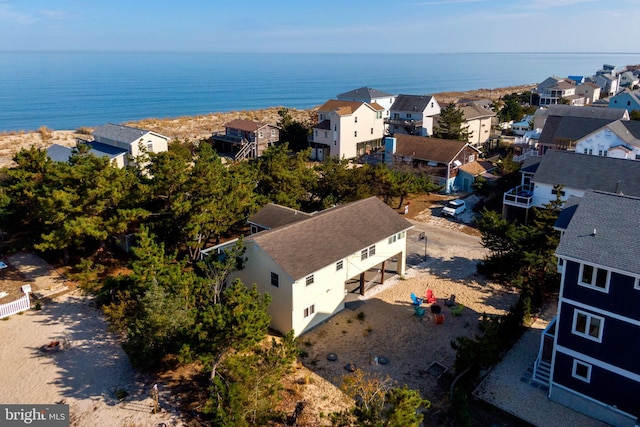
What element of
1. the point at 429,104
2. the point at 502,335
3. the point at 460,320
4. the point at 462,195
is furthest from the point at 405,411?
the point at 429,104

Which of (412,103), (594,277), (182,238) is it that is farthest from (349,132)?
(594,277)

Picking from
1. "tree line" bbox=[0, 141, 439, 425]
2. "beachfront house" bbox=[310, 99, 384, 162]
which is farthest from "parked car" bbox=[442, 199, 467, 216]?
"beachfront house" bbox=[310, 99, 384, 162]

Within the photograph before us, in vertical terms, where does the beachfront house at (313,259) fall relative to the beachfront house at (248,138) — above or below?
below

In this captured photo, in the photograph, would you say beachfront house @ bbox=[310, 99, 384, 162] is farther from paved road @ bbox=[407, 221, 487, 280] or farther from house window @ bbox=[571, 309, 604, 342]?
house window @ bbox=[571, 309, 604, 342]

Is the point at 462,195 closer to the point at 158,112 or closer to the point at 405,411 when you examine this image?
the point at 405,411

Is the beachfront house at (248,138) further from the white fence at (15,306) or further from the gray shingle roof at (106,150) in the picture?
the white fence at (15,306)

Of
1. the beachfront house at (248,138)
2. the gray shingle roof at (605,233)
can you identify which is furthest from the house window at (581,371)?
the beachfront house at (248,138)

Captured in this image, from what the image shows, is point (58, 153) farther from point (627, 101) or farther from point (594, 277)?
point (627, 101)
